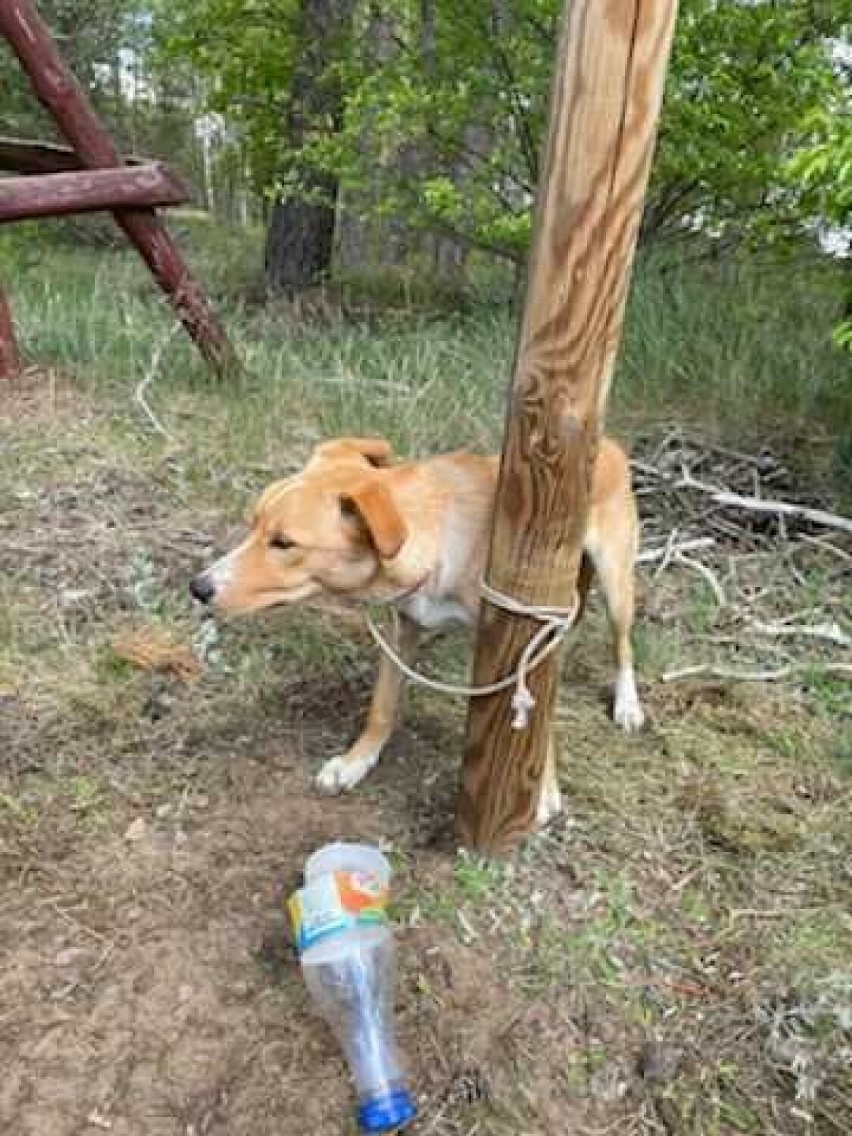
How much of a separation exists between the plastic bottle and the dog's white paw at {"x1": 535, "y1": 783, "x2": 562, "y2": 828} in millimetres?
480

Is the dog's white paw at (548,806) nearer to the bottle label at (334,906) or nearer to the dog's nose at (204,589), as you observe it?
the bottle label at (334,906)

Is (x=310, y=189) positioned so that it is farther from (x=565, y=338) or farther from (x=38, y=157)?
(x=565, y=338)

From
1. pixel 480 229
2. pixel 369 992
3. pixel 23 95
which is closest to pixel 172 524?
pixel 369 992

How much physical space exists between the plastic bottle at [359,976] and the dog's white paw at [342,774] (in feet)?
1.54

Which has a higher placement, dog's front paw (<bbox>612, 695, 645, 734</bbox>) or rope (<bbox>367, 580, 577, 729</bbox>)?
rope (<bbox>367, 580, 577, 729</bbox>)

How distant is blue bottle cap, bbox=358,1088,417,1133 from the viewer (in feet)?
5.60

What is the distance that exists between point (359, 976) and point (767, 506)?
272 centimetres

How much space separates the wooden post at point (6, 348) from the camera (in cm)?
454

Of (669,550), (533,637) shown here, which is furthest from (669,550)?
(533,637)

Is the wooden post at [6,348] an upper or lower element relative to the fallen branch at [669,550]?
upper

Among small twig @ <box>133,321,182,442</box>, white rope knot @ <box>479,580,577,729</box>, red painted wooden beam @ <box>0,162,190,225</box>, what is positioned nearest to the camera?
white rope knot @ <box>479,580,577,729</box>

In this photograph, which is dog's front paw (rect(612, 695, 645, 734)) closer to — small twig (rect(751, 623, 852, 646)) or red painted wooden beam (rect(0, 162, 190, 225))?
small twig (rect(751, 623, 852, 646))

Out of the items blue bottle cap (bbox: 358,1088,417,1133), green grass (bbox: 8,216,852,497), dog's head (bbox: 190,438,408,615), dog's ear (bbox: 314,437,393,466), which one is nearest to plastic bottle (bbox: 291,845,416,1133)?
blue bottle cap (bbox: 358,1088,417,1133)

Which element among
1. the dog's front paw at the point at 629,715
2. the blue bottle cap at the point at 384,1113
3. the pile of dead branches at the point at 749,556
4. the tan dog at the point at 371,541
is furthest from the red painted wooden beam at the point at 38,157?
the blue bottle cap at the point at 384,1113
